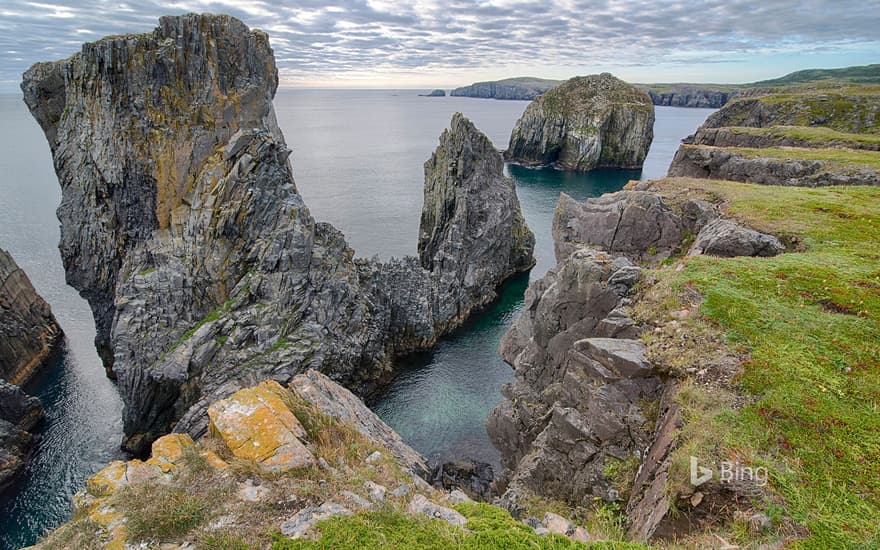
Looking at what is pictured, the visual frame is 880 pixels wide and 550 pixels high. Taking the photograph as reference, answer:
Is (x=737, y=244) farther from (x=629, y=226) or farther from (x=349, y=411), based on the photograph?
(x=349, y=411)

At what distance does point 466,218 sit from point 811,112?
61.7 m

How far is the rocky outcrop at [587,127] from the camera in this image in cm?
14575

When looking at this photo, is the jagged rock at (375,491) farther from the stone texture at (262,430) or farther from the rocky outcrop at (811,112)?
the rocky outcrop at (811,112)

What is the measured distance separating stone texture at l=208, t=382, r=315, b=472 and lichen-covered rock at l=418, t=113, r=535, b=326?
45.0 m

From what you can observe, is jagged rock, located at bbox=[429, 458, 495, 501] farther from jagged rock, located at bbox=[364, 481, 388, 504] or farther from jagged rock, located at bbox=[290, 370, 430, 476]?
jagged rock, located at bbox=[364, 481, 388, 504]

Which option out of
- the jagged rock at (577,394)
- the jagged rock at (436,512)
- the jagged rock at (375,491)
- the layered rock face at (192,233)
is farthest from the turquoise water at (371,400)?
the jagged rock at (436,512)

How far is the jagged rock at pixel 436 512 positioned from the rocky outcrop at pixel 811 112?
3154 inches

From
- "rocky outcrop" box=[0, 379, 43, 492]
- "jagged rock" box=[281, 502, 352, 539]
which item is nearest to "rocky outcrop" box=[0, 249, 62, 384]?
"rocky outcrop" box=[0, 379, 43, 492]

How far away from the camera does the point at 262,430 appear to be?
13.5 m

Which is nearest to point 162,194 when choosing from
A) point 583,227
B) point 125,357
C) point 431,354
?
point 125,357

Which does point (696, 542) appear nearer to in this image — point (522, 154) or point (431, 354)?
point (431, 354)

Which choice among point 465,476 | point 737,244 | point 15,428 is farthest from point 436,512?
point 15,428

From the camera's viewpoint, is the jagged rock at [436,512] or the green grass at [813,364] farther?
the jagged rock at [436,512]

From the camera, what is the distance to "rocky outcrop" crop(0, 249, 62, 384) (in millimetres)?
45719
